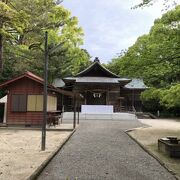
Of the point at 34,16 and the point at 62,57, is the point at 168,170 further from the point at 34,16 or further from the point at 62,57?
the point at 62,57

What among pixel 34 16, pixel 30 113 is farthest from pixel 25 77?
pixel 34 16

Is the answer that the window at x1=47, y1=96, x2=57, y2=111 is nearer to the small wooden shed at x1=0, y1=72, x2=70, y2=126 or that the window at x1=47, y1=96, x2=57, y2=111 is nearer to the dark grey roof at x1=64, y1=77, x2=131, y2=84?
the small wooden shed at x1=0, y1=72, x2=70, y2=126

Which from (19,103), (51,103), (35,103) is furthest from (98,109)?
(19,103)

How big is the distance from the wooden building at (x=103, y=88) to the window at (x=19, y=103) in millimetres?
14306

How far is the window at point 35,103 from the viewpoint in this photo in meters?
20.4

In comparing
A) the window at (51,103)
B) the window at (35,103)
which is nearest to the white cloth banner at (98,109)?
the window at (51,103)

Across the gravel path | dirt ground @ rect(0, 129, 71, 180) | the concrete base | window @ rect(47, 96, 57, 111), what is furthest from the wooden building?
the gravel path

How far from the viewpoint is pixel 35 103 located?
2056cm

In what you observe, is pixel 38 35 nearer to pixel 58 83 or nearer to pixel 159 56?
pixel 58 83

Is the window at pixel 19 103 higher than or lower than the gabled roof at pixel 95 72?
lower

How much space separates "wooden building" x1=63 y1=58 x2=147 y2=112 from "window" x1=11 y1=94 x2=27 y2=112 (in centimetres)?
1431

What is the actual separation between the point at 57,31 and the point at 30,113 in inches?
525

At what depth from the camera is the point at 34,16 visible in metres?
25.5

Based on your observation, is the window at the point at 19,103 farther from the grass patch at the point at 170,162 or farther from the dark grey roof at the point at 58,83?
the dark grey roof at the point at 58,83
